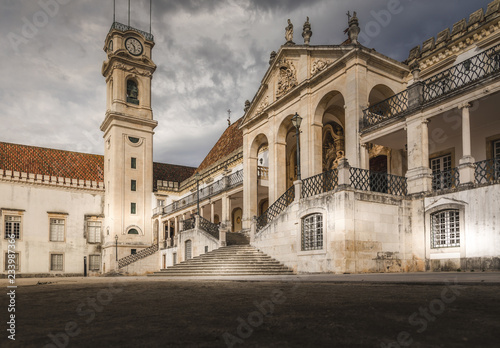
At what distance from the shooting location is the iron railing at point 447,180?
14.8 metres

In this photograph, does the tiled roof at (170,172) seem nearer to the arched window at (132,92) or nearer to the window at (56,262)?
the arched window at (132,92)

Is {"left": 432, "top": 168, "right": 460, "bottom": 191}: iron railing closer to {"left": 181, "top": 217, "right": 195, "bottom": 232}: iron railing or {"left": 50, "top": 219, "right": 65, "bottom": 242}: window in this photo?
{"left": 181, "top": 217, "right": 195, "bottom": 232}: iron railing

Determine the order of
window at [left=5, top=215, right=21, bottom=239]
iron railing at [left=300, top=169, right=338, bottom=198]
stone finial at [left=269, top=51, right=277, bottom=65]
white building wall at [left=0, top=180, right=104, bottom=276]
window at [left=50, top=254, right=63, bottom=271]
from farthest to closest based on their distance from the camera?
window at [left=50, top=254, right=63, bottom=271] < white building wall at [left=0, top=180, right=104, bottom=276] < window at [left=5, top=215, right=21, bottom=239] < stone finial at [left=269, top=51, right=277, bottom=65] < iron railing at [left=300, top=169, right=338, bottom=198]

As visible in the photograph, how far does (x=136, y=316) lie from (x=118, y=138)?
38.5m

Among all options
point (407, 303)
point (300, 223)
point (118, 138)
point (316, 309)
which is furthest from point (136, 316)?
point (118, 138)

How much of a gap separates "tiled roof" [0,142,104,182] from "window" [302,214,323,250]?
1305 inches

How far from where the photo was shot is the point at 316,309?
13.3 ft

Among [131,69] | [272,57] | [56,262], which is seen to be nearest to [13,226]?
[56,262]

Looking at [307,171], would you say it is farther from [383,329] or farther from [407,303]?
[383,329]

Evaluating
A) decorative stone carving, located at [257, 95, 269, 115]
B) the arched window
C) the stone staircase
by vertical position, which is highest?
the arched window

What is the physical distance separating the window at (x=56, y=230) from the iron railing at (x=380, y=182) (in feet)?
109

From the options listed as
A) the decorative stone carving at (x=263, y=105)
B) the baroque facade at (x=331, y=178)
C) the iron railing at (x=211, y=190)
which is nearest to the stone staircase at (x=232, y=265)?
the baroque facade at (x=331, y=178)

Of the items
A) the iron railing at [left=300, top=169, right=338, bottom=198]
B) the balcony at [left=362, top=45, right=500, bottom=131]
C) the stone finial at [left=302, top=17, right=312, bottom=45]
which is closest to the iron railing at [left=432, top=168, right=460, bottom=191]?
the balcony at [left=362, top=45, right=500, bottom=131]

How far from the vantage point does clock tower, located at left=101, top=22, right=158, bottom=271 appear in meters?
39.5
